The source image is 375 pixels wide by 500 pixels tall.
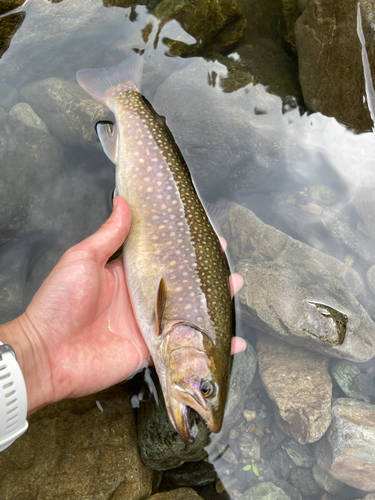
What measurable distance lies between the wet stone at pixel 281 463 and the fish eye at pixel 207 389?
1558mm

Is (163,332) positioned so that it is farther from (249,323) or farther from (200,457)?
(200,457)

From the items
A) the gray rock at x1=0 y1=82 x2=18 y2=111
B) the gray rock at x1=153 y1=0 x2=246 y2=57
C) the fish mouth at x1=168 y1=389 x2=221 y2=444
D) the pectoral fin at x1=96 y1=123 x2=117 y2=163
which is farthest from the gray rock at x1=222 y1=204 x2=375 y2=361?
the gray rock at x1=0 y1=82 x2=18 y2=111

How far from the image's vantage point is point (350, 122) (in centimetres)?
376

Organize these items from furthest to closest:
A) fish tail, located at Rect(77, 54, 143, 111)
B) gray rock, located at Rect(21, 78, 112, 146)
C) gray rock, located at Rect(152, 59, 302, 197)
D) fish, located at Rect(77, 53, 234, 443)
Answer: gray rock, located at Rect(152, 59, 302, 197) < gray rock, located at Rect(21, 78, 112, 146) < fish tail, located at Rect(77, 54, 143, 111) < fish, located at Rect(77, 53, 234, 443)

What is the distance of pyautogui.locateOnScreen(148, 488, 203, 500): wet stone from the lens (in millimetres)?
2879

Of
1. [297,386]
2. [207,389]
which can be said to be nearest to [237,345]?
[297,386]

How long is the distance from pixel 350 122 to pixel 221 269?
257cm

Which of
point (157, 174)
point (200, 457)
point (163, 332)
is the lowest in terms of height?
point (200, 457)

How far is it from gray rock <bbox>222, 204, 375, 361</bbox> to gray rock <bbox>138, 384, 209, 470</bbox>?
131 centimetres

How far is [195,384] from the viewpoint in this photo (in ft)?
7.66

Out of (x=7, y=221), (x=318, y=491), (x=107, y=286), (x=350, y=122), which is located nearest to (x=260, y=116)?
(x=350, y=122)

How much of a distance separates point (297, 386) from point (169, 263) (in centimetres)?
195

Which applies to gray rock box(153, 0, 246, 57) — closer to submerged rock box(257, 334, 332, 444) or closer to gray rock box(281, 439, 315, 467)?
submerged rock box(257, 334, 332, 444)

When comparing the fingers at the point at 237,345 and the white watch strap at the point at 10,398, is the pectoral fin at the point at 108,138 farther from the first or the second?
the fingers at the point at 237,345
